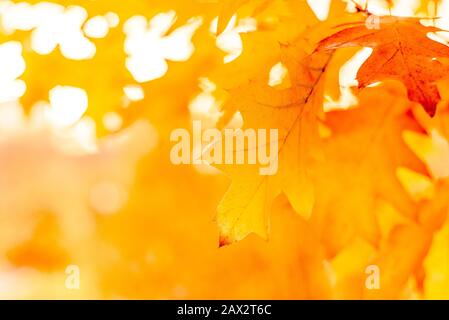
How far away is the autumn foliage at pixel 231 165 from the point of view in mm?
696

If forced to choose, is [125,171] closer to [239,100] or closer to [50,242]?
[50,242]

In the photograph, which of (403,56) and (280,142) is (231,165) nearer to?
(280,142)

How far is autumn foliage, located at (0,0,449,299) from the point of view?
70 cm

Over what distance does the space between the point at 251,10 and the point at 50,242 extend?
23.6 inches

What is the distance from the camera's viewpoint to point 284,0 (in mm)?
814

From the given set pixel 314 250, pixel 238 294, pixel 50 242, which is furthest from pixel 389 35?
pixel 50 242

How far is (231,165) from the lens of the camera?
2.19ft

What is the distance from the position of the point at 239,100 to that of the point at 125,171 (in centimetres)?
41

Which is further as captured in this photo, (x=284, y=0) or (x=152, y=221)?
(x=152, y=221)

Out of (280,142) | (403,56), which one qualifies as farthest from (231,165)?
(403,56)
